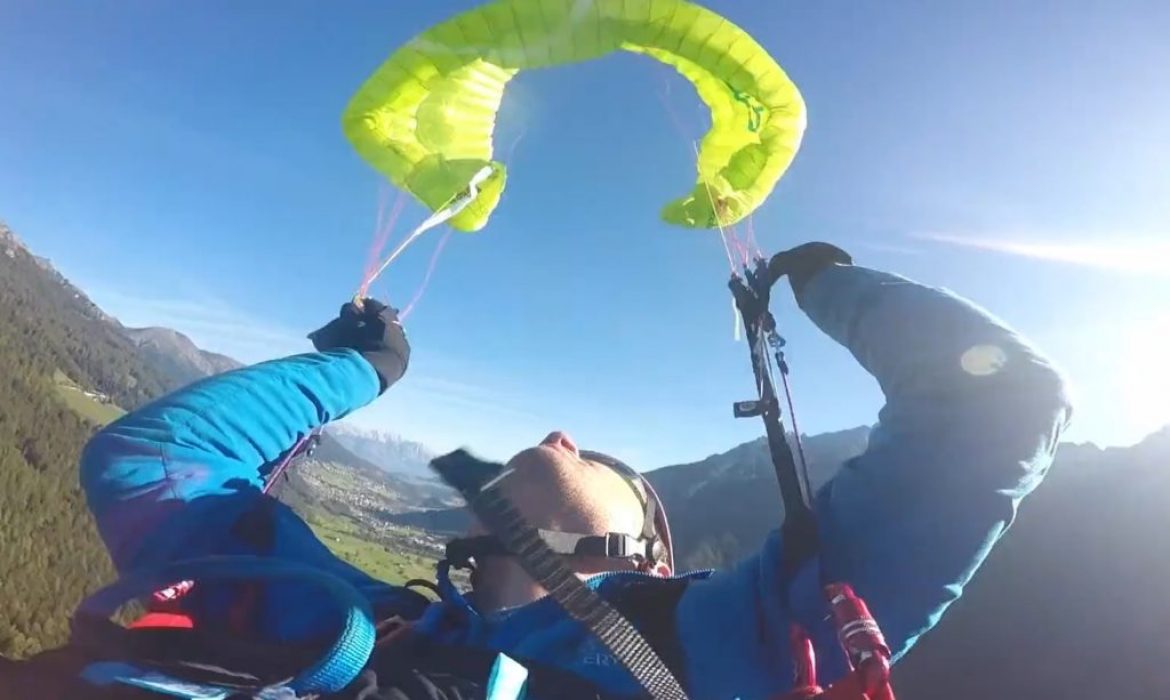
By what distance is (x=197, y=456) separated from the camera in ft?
7.43

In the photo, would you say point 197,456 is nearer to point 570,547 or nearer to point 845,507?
point 570,547

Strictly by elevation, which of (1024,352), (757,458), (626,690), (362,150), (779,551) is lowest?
(626,690)

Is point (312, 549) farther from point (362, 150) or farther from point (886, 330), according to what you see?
point (362, 150)

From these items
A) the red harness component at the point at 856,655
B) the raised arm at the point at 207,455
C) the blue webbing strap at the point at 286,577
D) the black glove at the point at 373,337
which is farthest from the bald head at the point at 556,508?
the red harness component at the point at 856,655

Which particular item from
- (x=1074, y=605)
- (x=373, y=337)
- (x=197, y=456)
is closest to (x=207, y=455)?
(x=197, y=456)

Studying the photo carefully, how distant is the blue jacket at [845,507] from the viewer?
1592 mm

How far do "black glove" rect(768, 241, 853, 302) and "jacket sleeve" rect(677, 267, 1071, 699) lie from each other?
0.40m

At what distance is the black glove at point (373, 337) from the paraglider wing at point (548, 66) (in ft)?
3.88

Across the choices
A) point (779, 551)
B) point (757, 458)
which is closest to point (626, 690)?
point (779, 551)

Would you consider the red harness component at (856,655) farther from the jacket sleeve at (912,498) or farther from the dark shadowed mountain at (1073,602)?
the dark shadowed mountain at (1073,602)

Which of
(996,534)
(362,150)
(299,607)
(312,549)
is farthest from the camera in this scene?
(362,150)

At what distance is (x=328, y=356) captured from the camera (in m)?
2.82

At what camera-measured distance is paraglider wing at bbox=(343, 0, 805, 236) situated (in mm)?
3756

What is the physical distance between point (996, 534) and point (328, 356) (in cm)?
217
